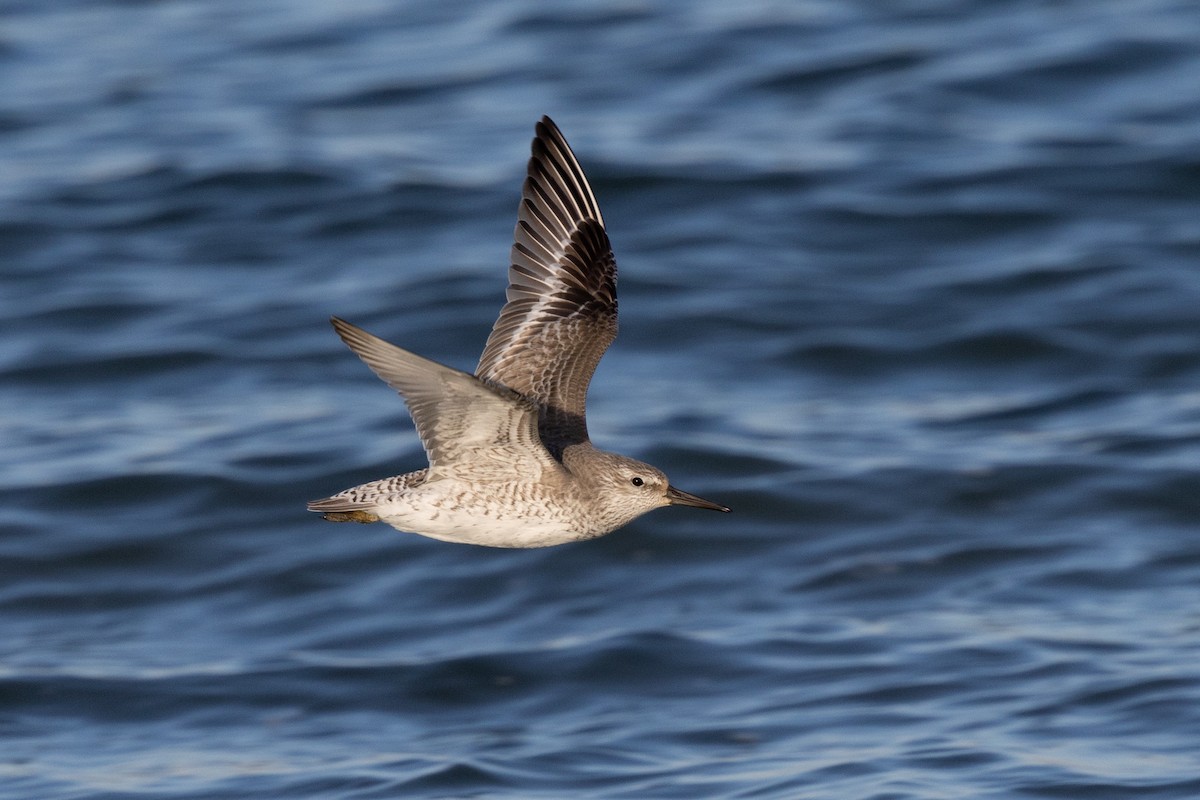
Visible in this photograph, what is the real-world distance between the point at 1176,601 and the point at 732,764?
336 centimetres

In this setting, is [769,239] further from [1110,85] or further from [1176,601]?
[1176,601]

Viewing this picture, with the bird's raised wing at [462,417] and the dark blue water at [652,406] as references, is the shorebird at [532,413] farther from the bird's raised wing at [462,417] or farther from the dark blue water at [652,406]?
the dark blue water at [652,406]

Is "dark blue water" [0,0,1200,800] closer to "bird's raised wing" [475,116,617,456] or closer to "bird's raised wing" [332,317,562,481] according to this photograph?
"bird's raised wing" [475,116,617,456]

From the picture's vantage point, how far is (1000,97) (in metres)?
18.2

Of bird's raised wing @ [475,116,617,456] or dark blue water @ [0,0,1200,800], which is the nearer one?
bird's raised wing @ [475,116,617,456]

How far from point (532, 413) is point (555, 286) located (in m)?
1.49

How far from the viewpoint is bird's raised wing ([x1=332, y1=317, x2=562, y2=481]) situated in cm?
561

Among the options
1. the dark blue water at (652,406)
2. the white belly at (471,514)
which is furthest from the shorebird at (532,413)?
the dark blue water at (652,406)

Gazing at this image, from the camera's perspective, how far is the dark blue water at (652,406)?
10555 mm

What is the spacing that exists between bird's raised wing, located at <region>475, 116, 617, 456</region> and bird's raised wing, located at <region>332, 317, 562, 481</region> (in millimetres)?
742

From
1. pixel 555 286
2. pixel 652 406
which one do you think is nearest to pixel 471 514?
pixel 555 286

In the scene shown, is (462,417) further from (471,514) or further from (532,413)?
(471,514)

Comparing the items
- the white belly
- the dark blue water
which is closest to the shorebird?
the white belly

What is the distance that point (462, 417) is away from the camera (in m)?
6.14
